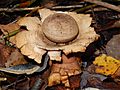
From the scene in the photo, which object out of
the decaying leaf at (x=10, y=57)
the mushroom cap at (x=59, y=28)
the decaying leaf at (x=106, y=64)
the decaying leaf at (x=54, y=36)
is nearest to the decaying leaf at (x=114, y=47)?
the decaying leaf at (x=106, y=64)

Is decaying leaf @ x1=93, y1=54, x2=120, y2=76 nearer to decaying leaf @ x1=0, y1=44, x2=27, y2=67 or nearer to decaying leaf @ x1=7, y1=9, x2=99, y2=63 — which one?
decaying leaf @ x1=7, y1=9, x2=99, y2=63

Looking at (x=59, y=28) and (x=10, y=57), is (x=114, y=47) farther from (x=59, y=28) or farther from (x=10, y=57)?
(x=10, y=57)

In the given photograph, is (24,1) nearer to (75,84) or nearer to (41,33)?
(41,33)

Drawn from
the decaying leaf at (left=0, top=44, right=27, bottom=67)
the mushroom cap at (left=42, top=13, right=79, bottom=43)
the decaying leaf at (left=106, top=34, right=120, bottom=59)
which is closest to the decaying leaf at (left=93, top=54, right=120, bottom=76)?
the decaying leaf at (left=106, top=34, right=120, bottom=59)

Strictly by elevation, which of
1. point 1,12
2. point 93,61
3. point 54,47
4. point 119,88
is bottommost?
point 119,88

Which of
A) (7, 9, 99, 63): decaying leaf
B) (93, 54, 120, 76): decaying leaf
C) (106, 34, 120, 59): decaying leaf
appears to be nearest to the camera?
(7, 9, 99, 63): decaying leaf

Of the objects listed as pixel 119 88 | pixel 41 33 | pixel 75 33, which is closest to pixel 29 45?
pixel 41 33

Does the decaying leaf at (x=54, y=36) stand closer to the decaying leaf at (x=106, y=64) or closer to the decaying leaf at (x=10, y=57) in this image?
the decaying leaf at (x=10, y=57)
